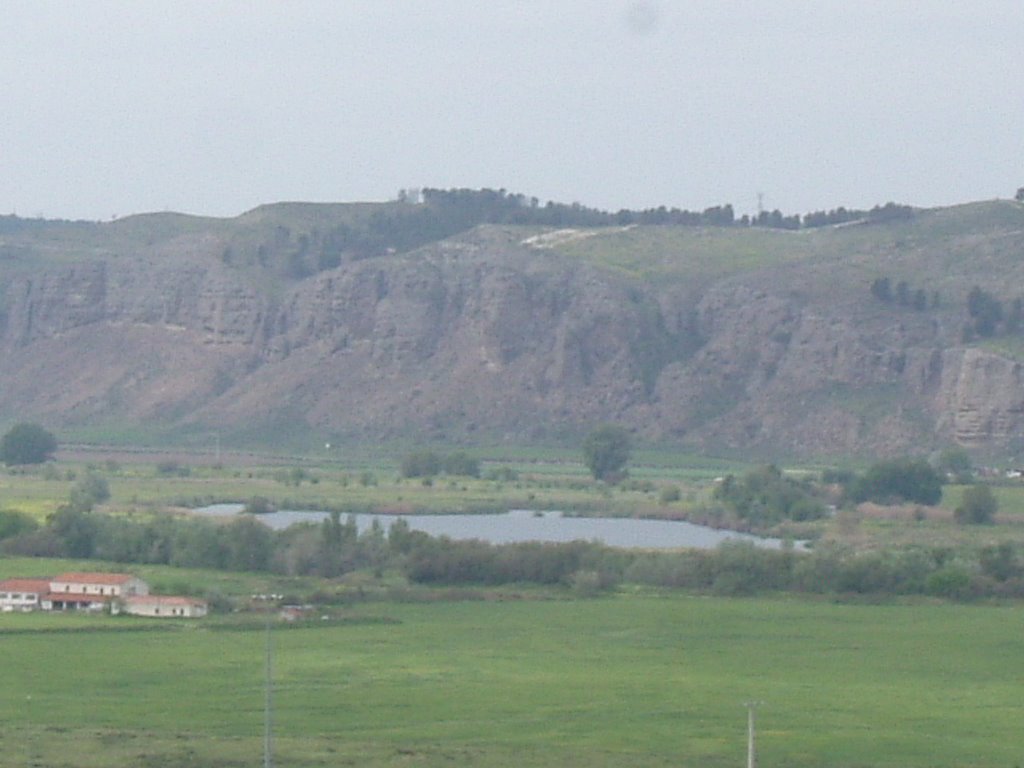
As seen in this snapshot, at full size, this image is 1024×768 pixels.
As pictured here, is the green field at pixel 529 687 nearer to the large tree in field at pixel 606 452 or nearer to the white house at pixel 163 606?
the white house at pixel 163 606

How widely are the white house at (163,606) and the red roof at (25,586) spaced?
7.41 ft

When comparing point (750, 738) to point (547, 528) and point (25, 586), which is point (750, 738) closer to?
point (25, 586)

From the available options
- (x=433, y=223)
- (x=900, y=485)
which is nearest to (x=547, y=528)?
(x=900, y=485)

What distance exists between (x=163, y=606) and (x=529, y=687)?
45.4 feet

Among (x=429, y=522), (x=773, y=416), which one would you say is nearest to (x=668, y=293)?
(x=773, y=416)

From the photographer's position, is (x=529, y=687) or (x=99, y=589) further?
(x=99, y=589)

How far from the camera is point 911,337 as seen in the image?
12838 centimetres

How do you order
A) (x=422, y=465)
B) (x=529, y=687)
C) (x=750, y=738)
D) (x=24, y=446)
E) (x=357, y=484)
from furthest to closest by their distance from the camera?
(x=24, y=446)
(x=422, y=465)
(x=357, y=484)
(x=529, y=687)
(x=750, y=738)

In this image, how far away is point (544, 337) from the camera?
13925 cm

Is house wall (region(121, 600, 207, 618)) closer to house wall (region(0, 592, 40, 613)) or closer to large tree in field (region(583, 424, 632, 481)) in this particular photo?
house wall (region(0, 592, 40, 613))

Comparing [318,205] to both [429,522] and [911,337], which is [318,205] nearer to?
[911,337]

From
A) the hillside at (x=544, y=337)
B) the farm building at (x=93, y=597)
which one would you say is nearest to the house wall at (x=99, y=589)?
the farm building at (x=93, y=597)

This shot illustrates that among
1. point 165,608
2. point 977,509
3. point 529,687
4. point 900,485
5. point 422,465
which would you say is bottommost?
point 529,687

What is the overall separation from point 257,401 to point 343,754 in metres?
98.6
